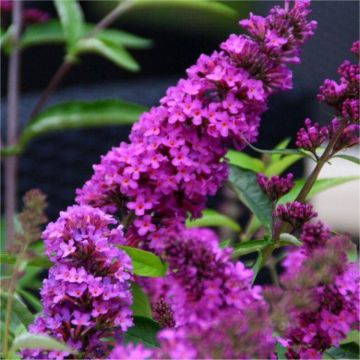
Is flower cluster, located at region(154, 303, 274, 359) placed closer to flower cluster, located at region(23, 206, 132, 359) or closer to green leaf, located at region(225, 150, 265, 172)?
flower cluster, located at region(23, 206, 132, 359)

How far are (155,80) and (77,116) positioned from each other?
2.22m

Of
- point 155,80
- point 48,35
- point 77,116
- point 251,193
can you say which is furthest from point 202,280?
point 155,80

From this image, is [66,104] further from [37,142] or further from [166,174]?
[37,142]

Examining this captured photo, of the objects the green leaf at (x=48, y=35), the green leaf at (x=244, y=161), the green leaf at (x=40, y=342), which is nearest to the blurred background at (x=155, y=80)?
the green leaf at (x=48, y=35)

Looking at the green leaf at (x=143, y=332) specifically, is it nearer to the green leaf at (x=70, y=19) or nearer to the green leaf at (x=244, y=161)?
the green leaf at (x=244, y=161)

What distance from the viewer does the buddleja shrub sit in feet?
2.42

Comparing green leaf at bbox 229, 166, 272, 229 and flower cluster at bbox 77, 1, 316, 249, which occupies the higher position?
flower cluster at bbox 77, 1, 316, 249

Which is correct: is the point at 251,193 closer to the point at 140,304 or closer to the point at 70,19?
the point at 140,304

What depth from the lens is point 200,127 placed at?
1.09m

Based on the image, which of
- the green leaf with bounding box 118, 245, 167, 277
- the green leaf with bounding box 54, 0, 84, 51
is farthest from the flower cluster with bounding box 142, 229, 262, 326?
the green leaf with bounding box 54, 0, 84, 51

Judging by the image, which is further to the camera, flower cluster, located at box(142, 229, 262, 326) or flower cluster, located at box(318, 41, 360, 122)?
flower cluster, located at box(318, 41, 360, 122)

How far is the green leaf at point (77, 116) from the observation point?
6.48 feet

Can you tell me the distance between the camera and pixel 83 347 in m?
0.88

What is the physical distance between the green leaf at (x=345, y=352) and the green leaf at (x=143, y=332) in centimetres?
16
